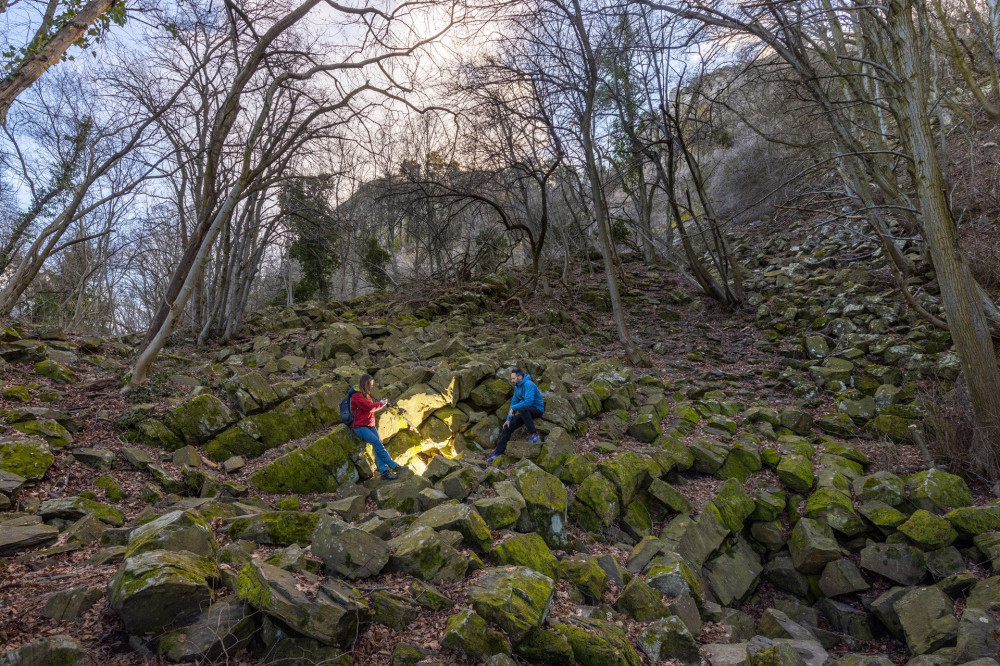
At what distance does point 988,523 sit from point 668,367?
6103 mm

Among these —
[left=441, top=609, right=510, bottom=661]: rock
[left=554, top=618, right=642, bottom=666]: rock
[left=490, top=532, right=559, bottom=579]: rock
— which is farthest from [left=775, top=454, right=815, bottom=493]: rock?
[left=441, top=609, right=510, bottom=661]: rock

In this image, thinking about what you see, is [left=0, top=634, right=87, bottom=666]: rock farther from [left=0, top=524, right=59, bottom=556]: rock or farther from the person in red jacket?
the person in red jacket

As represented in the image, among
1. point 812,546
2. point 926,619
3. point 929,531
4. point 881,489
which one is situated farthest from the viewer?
point 881,489

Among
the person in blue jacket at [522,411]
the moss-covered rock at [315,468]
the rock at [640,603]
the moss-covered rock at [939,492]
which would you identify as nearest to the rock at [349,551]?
the rock at [640,603]

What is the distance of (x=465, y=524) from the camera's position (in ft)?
14.6

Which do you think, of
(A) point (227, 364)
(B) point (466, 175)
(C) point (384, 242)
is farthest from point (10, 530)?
(C) point (384, 242)

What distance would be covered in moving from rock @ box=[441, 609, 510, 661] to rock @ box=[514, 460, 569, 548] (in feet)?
6.13

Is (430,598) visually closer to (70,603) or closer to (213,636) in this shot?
(213,636)

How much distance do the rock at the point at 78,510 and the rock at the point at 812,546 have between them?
7.23m

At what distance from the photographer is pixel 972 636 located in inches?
149

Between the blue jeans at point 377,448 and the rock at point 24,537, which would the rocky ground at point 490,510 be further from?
the blue jeans at point 377,448

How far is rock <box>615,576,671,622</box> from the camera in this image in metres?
4.21

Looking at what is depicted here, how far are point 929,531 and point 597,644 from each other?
A: 171 inches

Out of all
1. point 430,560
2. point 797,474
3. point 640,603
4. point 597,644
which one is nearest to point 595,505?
point 640,603
